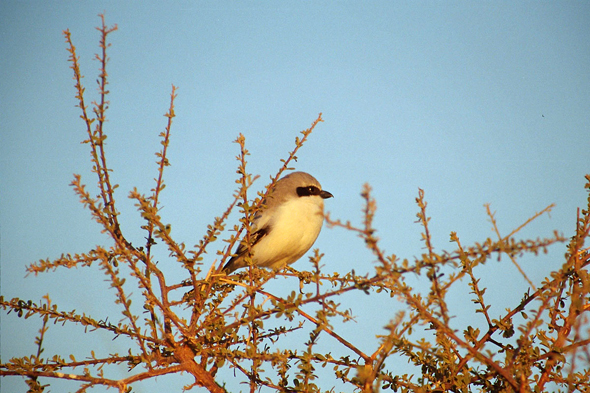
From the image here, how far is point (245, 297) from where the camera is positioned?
120 inches

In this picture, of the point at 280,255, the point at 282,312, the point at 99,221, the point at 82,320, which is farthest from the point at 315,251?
the point at 280,255

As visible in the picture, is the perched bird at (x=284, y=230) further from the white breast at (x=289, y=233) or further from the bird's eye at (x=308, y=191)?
the bird's eye at (x=308, y=191)

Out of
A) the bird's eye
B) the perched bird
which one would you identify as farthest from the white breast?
the bird's eye

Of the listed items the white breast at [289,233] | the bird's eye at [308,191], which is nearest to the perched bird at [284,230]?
the white breast at [289,233]

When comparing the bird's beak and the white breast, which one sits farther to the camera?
the bird's beak

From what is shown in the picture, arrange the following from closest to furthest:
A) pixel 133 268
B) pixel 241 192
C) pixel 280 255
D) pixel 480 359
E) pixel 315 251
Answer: pixel 480 359 < pixel 315 251 < pixel 133 268 < pixel 241 192 < pixel 280 255

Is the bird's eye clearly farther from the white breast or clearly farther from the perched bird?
the white breast

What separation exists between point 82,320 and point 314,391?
1422 mm

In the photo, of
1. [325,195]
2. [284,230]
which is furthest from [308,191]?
[284,230]

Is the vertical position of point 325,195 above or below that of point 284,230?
above

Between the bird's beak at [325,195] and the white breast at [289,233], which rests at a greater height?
the bird's beak at [325,195]

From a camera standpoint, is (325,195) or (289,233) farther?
(325,195)

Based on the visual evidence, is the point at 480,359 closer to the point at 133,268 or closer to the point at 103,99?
the point at 133,268

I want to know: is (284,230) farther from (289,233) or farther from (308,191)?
(308,191)
